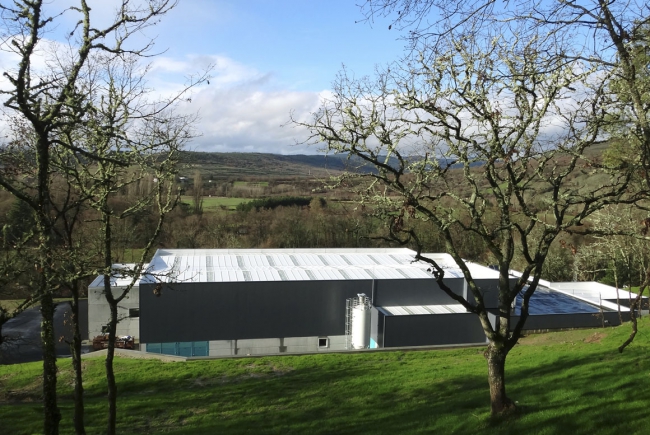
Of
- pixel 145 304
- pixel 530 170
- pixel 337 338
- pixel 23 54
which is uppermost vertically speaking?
pixel 23 54

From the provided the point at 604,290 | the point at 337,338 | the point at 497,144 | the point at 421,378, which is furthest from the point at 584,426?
the point at 604,290

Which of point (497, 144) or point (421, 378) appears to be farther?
point (421, 378)

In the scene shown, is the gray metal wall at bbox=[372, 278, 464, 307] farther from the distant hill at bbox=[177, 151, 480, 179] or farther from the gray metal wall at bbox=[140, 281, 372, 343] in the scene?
the distant hill at bbox=[177, 151, 480, 179]

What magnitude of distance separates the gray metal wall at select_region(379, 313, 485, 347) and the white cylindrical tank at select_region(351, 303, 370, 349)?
1.06 metres

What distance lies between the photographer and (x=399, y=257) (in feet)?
101

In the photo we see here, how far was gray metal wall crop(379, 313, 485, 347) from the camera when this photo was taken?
21906 mm

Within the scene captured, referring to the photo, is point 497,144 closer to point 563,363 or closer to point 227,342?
point 563,363

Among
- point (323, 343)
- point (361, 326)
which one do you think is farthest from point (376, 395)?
point (323, 343)

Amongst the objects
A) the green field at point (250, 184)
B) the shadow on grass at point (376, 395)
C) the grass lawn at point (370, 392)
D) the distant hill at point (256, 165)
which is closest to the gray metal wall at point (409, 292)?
the grass lawn at point (370, 392)

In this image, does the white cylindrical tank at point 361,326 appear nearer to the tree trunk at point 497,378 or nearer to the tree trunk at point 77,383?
the tree trunk at point 77,383

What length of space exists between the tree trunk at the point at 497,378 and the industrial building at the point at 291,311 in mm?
14290

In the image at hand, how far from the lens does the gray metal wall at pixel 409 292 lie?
2428 cm

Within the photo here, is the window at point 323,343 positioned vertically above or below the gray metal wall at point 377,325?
below

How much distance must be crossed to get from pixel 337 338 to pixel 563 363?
12162mm
